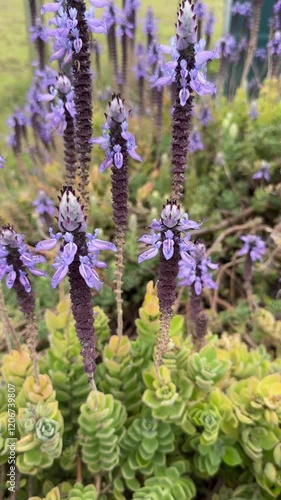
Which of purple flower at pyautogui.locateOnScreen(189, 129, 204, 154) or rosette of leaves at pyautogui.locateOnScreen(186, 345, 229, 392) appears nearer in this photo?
rosette of leaves at pyautogui.locateOnScreen(186, 345, 229, 392)

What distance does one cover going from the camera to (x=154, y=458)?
3.72 ft

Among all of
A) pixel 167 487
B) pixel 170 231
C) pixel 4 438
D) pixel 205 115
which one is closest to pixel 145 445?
pixel 167 487

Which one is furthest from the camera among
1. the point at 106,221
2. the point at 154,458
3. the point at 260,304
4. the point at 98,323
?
the point at 106,221

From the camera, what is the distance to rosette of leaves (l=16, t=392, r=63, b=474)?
1.00 metres

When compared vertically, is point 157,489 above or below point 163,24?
below

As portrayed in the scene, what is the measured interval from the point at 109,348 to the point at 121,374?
72 mm

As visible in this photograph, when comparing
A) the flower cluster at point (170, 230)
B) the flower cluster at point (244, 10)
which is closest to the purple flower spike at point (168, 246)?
the flower cluster at point (170, 230)

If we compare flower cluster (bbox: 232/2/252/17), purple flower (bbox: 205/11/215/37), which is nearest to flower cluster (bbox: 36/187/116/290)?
purple flower (bbox: 205/11/215/37)

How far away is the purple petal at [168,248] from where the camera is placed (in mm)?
842

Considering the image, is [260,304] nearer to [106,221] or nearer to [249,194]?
[249,194]

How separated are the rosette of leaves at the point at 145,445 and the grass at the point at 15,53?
267 cm

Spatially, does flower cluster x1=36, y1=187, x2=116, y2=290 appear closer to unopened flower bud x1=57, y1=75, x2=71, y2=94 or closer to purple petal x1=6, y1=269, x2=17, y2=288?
purple petal x1=6, y1=269, x2=17, y2=288

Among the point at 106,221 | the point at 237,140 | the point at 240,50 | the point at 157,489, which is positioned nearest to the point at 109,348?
the point at 157,489

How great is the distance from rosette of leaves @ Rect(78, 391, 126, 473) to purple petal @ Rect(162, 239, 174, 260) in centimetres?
38
